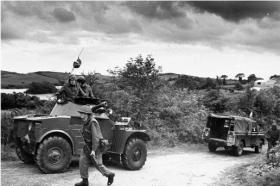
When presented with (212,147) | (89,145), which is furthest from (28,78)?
(89,145)

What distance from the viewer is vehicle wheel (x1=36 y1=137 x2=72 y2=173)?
10109mm

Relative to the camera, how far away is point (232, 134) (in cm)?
1675

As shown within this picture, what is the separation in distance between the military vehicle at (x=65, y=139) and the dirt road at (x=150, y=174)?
0.31 metres

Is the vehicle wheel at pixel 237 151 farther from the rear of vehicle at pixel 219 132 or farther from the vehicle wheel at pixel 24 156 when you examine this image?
the vehicle wheel at pixel 24 156

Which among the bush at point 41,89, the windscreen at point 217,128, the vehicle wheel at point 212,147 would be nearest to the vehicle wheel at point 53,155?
the vehicle wheel at point 212,147

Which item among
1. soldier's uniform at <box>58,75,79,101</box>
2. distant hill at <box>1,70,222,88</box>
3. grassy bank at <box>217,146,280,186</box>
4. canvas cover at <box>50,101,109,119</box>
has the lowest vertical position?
grassy bank at <box>217,146,280,186</box>

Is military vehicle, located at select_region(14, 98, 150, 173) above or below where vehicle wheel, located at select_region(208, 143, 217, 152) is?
above

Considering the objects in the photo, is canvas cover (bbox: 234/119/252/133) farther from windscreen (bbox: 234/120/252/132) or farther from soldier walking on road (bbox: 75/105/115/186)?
soldier walking on road (bbox: 75/105/115/186)

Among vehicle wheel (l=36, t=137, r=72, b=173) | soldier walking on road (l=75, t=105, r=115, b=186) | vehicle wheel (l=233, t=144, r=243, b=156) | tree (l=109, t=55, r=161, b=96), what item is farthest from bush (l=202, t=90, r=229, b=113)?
soldier walking on road (l=75, t=105, r=115, b=186)

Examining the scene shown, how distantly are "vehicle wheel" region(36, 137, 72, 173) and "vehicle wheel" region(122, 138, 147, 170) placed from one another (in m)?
1.67

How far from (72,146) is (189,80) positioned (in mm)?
27100

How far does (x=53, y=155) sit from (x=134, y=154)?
95.2 inches

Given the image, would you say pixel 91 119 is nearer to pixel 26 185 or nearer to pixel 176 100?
pixel 26 185

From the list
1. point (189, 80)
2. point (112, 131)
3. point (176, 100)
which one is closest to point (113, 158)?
point (112, 131)
